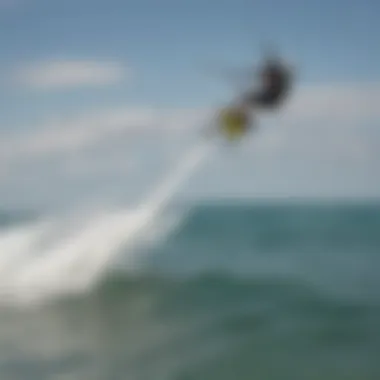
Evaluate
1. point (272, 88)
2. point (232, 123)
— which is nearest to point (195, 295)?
point (232, 123)

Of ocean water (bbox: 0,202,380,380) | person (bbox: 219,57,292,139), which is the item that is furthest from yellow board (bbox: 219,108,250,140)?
ocean water (bbox: 0,202,380,380)

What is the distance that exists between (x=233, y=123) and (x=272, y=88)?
144 mm

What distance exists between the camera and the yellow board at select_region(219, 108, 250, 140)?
2094mm

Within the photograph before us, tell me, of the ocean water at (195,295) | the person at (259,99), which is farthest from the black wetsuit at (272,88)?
the ocean water at (195,295)

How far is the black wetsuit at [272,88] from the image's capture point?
208cm

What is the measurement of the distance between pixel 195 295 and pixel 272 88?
24.5 inches

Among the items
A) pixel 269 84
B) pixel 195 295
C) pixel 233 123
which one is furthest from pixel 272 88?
pixel 195 295

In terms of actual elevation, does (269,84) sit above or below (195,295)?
above

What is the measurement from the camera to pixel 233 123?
2100 millimetres

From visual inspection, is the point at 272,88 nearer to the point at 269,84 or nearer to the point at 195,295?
the point at 269,84

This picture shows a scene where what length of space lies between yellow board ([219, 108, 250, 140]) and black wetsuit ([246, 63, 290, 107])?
0.05 meters

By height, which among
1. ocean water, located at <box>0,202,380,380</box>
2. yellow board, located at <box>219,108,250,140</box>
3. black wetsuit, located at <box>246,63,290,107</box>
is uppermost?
black wetsuit, located at <box>246,63,290,107</box>

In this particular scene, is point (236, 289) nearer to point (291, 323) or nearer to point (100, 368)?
point (291, 323)

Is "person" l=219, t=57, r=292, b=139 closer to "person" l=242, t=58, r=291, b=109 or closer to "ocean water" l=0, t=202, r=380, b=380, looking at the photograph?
"person" l=242, t=58, r=291, b=109
